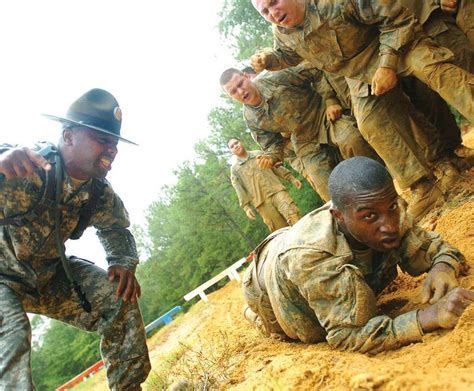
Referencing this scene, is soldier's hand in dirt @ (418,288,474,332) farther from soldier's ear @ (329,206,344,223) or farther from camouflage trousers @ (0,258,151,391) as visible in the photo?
camouflage trousers @ (0,258,151,391)

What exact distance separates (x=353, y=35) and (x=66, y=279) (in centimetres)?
306

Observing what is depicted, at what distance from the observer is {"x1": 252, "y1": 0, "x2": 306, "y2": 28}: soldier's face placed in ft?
12.0

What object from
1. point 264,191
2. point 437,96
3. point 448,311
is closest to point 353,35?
point 437,96

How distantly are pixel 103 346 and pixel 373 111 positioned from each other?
3004mm

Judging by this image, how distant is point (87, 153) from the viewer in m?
3.24

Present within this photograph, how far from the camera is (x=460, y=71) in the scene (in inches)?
134

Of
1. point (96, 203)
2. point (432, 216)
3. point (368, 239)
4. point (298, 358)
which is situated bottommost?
point (432, 216)

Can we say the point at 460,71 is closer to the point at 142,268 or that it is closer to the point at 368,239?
the point at 368,239

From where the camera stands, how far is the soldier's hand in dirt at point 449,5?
11.9 ft

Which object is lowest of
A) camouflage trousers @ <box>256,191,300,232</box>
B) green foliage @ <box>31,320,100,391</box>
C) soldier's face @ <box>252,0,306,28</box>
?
green foliage @ <box>31,320,100,391</box>

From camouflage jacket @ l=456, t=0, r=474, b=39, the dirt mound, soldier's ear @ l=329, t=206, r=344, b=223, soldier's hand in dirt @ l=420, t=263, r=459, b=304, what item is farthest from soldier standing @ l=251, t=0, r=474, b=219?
soldier's ear @ l=329, t=206, r=344, b=223

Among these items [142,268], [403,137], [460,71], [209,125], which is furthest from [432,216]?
[142,268]

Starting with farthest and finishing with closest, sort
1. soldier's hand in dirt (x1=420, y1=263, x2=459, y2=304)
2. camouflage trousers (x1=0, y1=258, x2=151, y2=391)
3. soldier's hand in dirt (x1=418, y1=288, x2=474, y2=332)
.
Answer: camouflage trousers (x1=0, y1=258, x2=151, y2=391) → soldier's hand in dirt (x1=420, y1=263, x2=459, y2=304) → soldier's hand in dirt (x1=418, y1=288, x2=474, y2=332)

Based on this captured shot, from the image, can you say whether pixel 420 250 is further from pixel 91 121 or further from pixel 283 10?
pixel 91 121
